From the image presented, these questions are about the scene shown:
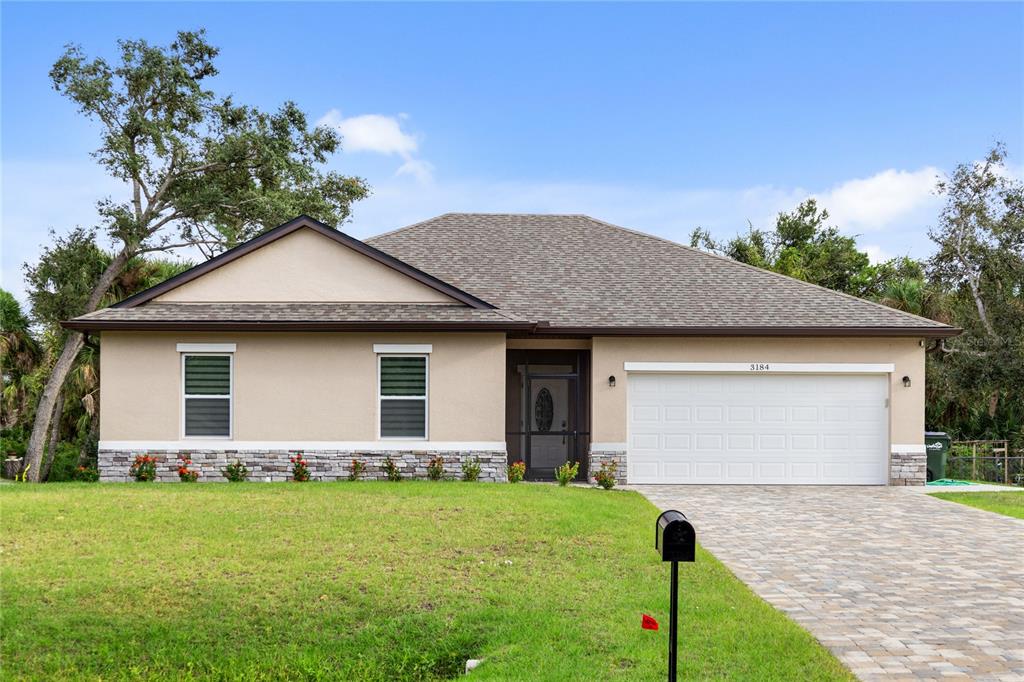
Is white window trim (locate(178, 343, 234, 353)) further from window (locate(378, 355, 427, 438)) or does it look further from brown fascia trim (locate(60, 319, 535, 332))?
window (locate(378, 355, 427, 438))

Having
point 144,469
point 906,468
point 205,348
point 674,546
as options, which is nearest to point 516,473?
point 205,348

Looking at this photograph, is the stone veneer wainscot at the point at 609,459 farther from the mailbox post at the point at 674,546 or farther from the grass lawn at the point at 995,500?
the mailbox post at the point at 674,546

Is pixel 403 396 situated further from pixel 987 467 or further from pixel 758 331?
pixel 987 467

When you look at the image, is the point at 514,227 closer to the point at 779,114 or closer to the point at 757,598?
the point at 779,114

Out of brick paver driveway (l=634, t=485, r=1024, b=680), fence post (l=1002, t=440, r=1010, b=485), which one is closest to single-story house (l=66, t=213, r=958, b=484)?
brick paver driveway (l=634, t=485, r=1024, b=680)

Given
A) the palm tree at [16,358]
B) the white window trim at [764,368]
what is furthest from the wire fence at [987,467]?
the palm tree at [16,358]

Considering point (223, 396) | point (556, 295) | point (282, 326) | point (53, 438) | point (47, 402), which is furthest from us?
point (53, 438)

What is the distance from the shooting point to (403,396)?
15.9 meters

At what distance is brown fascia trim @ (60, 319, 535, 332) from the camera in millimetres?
15278

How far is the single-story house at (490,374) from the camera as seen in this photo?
1566 centimetres

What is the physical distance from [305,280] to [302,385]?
2.12 metres

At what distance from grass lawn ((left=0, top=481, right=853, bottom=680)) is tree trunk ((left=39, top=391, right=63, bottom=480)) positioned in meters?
13.1

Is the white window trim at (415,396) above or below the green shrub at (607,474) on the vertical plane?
above

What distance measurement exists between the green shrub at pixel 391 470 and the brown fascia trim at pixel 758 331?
3.74 m
